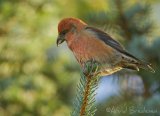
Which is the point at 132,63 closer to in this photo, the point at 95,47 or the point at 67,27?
the point at 95,47

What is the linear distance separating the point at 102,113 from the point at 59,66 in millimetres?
1807

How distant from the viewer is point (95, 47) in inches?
166

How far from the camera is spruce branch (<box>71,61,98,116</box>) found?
10.2 ft

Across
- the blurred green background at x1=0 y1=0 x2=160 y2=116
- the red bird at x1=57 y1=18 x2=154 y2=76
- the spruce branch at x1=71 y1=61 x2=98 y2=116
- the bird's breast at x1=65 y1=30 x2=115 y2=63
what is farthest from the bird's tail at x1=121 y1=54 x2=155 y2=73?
the spruce branch at x1=71 y1=61 x2=98 y2=116

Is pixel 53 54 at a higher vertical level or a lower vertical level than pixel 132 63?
higher

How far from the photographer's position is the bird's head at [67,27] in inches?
171

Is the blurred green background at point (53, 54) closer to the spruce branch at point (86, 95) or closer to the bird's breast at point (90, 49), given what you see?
the bird's breast at point (90, 49)

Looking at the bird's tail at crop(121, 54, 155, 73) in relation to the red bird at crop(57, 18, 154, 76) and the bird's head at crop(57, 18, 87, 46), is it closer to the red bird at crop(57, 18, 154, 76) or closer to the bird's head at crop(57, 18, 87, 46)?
the red bird at crop(57, 18, 154, 76)

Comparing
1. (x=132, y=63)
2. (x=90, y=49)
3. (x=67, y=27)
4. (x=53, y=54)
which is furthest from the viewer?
(x=53, y=54)

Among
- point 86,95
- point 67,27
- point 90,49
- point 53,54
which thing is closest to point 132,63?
point 90,49

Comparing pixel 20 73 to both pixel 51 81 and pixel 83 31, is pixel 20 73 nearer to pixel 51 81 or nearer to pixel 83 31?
pixel 51 81

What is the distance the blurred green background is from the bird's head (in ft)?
1.45

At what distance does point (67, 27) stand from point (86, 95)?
128 cm

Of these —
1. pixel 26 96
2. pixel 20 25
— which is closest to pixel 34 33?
pixel 20 25
